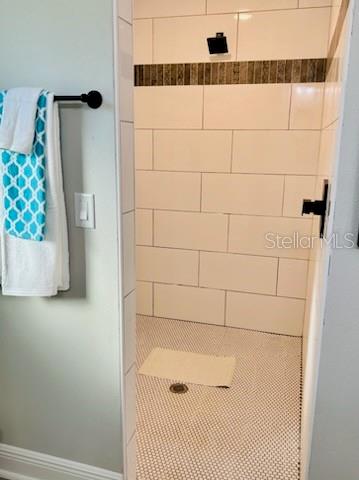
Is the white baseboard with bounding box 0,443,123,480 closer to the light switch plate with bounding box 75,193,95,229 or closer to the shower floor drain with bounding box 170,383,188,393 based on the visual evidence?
the shower floor drain with bounding box 170,383,188,393

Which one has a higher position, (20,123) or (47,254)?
(20,123)

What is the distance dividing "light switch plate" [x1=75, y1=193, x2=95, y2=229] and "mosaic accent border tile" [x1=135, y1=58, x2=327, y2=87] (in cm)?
167

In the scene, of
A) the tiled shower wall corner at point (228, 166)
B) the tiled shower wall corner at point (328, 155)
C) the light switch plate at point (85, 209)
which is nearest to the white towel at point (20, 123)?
the light switch plate at point (85, 209)

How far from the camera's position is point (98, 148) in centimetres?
136

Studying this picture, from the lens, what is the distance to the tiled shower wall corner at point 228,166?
8.45ft

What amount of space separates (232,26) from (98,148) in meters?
1.73

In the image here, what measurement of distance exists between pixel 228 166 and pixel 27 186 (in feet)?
5.56

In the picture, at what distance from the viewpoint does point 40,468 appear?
167cm

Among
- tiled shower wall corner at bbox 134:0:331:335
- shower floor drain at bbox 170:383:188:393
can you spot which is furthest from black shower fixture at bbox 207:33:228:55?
shower floor drain at bbox 170:383:188:393


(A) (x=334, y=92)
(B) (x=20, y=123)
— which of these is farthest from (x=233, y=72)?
(B) (x=20, y=123)

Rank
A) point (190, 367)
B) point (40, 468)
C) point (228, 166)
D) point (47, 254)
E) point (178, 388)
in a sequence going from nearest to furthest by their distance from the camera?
point (47, 254)
point (40, 468)
point (178, 388)
point (190, 367)
point (228, 166)

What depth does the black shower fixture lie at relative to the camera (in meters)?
2.57

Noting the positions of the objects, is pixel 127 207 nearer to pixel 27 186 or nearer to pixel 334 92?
pixel 27 186

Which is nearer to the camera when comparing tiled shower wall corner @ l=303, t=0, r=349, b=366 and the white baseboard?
tiled shower wall corner @ l=303, t=0, r=349, b=366
